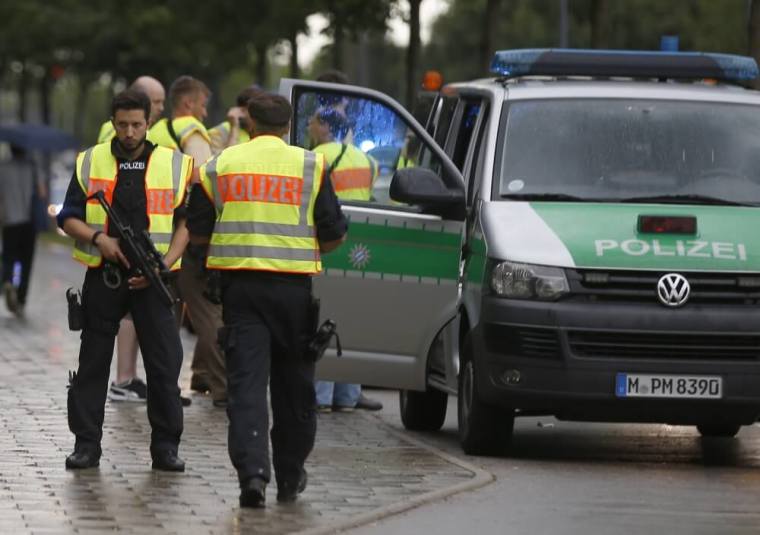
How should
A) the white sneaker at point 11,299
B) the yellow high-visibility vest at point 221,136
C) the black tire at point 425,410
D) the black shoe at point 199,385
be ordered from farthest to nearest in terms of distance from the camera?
1. the white sneaker at point 11,299
2. the yellow high-visibility vest at point 221,136
3. the black shoe at point 199,385
4. the black tire at point 425,410

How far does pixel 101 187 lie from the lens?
9.66 meters

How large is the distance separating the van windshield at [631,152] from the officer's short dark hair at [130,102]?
204 cm

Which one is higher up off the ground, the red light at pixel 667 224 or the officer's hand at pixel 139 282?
the red light at pixel 667 224

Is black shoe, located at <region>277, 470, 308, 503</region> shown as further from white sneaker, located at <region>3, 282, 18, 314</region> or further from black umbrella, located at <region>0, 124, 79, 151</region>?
black umbrella, located at <region>0, 124, 79, 151</region>

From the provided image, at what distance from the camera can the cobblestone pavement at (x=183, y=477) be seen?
810 centimetres

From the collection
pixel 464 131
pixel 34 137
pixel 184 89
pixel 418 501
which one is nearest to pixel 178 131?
pixel 184 89

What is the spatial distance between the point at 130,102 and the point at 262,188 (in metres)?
1.28

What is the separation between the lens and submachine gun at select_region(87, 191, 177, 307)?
31.0 feet

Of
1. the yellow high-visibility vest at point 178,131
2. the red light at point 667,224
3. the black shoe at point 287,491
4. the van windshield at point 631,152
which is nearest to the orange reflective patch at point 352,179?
the van windshield at point 631,152

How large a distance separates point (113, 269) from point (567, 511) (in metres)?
2.38

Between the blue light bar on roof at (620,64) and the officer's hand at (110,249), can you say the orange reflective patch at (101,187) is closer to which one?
the officer's hand at (110,249)

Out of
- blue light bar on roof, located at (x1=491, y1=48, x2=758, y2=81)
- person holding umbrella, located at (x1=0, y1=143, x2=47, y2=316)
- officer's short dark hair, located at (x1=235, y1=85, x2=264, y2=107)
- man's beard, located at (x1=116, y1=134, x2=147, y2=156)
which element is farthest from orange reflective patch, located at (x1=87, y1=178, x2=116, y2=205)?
person holding umbrella, located at (x1=0, y1=143, x2=47, y2=316)

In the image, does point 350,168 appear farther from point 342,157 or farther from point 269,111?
point 269,111

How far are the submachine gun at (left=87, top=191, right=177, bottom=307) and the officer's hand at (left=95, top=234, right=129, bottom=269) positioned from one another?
0.12ft
